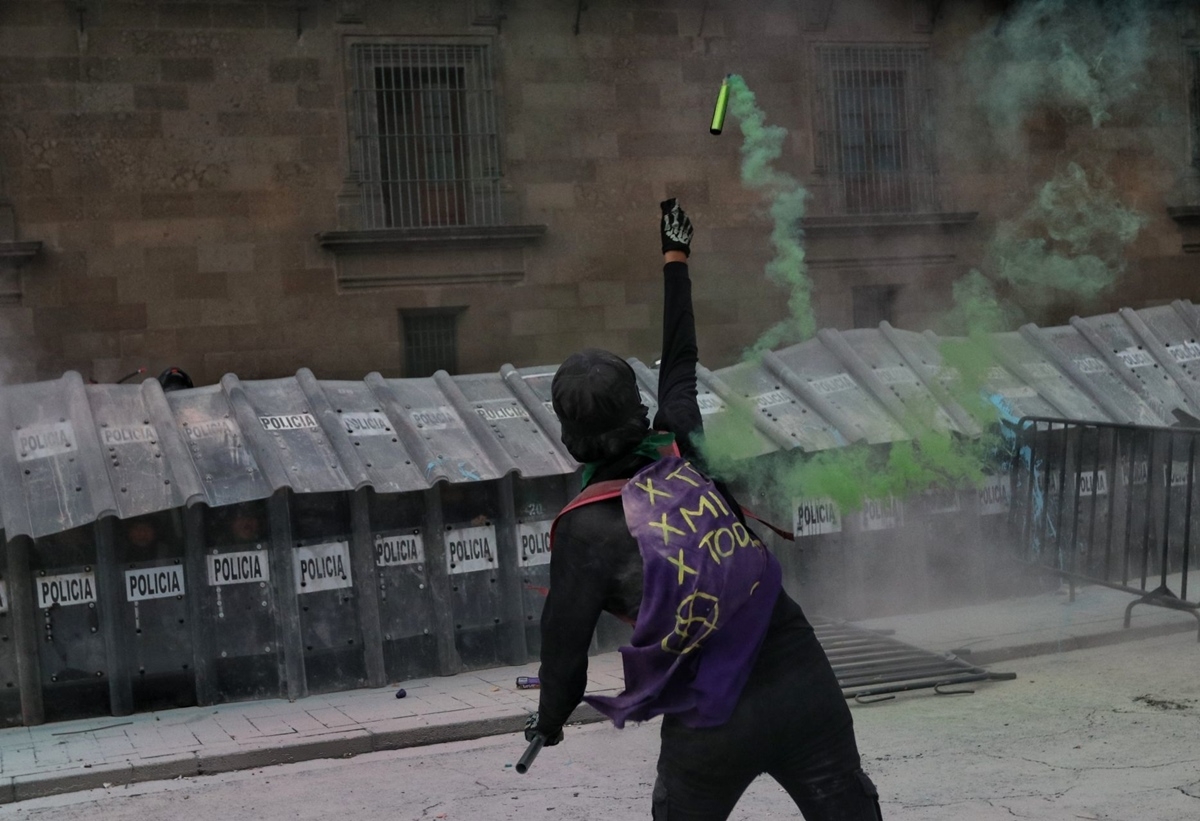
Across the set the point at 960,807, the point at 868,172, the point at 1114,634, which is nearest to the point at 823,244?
the point at 868,172

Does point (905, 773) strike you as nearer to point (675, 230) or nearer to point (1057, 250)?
point (675, 230)

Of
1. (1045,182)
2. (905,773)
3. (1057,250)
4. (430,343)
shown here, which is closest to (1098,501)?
(1057,250)

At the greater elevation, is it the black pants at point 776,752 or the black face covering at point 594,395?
the black face covering at point 594,395

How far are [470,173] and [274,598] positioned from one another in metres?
6.14

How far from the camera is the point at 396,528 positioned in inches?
348

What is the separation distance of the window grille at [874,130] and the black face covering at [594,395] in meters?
11.4

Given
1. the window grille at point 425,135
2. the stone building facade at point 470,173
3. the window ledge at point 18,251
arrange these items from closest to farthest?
1. the window ledge at point 18,251
2. the stone building facade at point 470,173
3. the window grille at point 425,135

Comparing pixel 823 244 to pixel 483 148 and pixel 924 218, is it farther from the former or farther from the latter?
pixel 483 148

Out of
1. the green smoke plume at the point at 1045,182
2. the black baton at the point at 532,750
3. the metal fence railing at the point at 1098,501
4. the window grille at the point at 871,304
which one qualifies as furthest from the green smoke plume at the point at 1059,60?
the black baton at the point at 532,750

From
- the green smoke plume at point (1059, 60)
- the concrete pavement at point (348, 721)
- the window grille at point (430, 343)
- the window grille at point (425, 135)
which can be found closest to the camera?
the concrete pavement at point (348, 721)

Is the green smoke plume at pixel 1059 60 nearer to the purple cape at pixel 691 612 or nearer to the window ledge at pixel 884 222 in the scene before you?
the window ledge at pixel 884 222

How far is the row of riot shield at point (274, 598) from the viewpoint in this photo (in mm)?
8086

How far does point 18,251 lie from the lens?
1223 centimetres

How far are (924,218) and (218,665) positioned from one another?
915 centimetres
